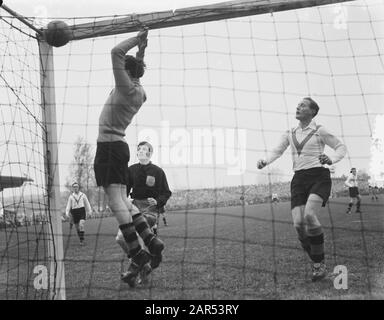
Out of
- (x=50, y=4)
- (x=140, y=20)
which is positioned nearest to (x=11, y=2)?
(x=50, y=4)

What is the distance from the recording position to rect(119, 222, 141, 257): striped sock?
2711 millimetres

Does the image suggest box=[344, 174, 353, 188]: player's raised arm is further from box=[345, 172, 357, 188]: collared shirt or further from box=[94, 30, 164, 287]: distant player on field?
box=[94, 30, 164, 287]: distant player on field

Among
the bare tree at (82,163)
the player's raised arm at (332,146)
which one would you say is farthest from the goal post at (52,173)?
the player's raised arm at (332,146)

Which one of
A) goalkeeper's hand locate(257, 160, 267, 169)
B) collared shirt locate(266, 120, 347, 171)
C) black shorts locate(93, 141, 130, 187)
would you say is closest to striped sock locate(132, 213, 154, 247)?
black shorts locate(93, 141, 130, 187)

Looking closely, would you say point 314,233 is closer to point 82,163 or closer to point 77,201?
point 82,163

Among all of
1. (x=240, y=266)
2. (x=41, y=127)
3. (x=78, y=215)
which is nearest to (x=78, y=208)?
(x=78, y=215)

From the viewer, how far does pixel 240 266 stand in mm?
3635

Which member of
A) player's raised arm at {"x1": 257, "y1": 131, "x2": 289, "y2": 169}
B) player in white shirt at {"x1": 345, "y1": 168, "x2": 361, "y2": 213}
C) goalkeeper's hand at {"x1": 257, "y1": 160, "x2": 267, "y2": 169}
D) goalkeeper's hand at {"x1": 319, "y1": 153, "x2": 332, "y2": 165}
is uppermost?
player in white shirt at {"x1": 345, "y1": 168, "x2": 361, "y2": 213}

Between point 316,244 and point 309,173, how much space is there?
449 mm

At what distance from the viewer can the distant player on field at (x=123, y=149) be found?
2725mm

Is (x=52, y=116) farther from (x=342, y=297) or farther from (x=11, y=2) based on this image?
(x=342, y=297)

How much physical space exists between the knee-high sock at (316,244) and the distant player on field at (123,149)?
3.30 feet

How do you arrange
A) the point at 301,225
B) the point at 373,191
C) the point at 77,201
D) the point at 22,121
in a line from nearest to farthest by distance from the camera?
the point at 22,121, the point at 301,225, the point at 373,191, the point at 77,201
